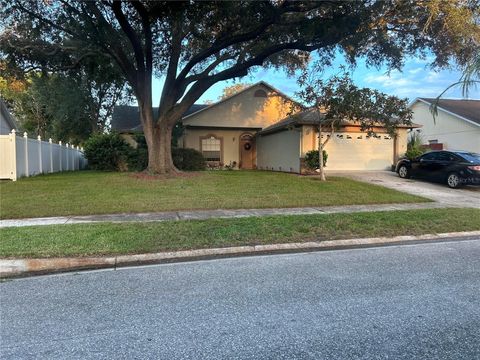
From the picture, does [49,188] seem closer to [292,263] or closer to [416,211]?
[292,263]

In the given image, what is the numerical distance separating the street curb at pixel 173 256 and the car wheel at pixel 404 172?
11032 mm

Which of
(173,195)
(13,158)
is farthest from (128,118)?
(173,195)

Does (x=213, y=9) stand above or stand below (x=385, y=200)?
above

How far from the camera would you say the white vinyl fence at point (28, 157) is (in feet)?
52.9

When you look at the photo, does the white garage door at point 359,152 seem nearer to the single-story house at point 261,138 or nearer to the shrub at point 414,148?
the single-story house at point 261,138

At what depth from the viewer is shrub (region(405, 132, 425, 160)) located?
829 inches

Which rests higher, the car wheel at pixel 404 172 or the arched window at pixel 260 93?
the arched window at pixel 260 93

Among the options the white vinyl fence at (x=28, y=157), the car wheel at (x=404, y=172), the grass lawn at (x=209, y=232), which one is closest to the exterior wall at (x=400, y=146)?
the car wheel at (x=404, y=172)

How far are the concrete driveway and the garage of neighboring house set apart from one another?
3.52 ft

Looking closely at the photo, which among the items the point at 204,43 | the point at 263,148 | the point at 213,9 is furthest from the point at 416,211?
the point at 263,148

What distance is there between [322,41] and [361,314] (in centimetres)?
1317

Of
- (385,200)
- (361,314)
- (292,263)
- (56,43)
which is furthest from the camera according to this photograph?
(56,43)

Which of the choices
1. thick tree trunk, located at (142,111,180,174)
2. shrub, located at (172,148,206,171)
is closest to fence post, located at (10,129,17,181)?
thick tree trunk, located at (142,111,180,174)

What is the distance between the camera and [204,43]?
19.2 m
